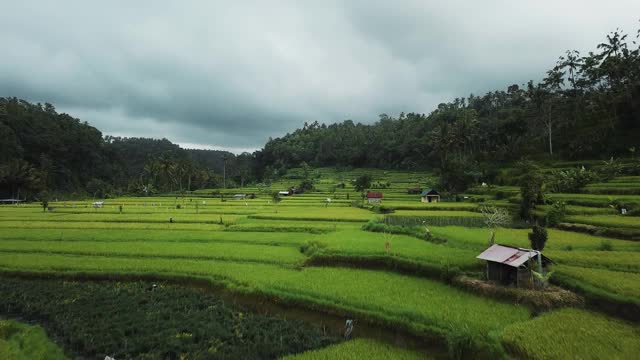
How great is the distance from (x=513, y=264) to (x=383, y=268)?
5.66 metres

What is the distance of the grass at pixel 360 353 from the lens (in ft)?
32.8

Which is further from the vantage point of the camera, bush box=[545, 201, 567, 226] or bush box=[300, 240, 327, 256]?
bush box=[545, 201, 567, 226]

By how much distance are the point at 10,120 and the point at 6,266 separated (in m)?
78.4

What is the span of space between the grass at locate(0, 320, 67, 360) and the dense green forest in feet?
146

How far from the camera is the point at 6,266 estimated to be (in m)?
17.6

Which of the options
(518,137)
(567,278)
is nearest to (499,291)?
(567,278)

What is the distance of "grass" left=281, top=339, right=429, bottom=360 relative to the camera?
10.0m

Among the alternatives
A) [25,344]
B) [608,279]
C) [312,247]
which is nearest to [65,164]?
[312,247]

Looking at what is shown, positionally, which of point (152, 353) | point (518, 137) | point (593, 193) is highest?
point (518, 137)

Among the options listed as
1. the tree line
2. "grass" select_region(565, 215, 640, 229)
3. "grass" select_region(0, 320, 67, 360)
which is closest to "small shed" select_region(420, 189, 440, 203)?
the tree line

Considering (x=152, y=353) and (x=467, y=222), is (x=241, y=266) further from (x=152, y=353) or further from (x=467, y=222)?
(x=467, y=222)

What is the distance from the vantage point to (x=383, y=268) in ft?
56.4

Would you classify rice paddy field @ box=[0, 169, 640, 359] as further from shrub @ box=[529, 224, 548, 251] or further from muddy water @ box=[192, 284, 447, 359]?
shrub @ box=[529, 224, 548, 251]

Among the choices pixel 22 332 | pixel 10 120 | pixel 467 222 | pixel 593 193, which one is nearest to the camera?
pixel 22 332
